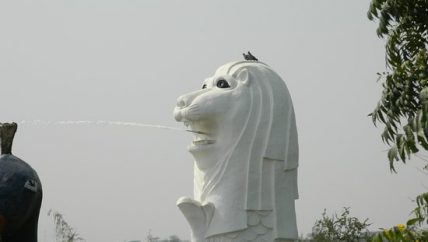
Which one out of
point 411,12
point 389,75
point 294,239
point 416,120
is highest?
point 411,12

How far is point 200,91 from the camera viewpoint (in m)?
9.44

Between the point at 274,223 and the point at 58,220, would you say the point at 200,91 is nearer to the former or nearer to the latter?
the point at 274,223

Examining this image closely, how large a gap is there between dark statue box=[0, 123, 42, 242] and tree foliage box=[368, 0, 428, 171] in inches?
136

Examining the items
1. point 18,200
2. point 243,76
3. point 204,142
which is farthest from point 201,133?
point 18,200

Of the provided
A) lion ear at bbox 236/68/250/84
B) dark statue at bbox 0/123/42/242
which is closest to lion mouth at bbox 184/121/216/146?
lion ear at bbox 236/68/250/84

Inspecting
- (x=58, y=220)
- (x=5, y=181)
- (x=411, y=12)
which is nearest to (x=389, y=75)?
(x=411, y=12)

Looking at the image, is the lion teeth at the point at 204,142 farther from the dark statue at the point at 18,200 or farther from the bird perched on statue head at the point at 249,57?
the dark statue at the point at 18,200

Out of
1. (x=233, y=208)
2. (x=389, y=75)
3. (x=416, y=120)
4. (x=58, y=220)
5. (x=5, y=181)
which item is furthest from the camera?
(x=58, y=220)

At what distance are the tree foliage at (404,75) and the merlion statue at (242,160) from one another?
4.78ft

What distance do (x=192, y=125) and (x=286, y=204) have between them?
1505mm

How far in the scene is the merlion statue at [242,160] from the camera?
9.10m

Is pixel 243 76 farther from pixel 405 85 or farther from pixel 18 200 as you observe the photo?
pixel 18 200

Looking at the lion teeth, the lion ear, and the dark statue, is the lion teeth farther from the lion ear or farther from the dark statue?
the dark statue

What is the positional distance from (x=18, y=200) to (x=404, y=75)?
4.82m
